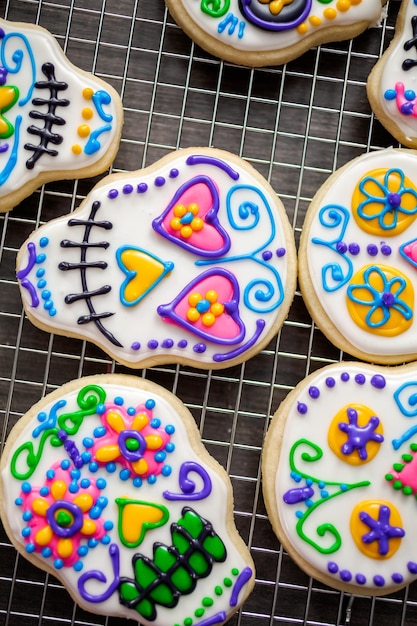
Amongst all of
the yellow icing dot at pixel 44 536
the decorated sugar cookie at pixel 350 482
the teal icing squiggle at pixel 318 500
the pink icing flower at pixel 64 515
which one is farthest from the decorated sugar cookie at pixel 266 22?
the yellow icing dot at pixel 44 536

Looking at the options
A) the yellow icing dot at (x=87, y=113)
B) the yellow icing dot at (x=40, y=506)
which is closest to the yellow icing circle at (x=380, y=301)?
the yellow icing dot at (x=87, y=113)

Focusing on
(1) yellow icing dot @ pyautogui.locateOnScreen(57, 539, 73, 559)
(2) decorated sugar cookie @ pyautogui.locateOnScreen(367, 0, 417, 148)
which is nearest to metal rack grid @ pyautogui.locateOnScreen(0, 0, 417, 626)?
(2) decorated sugar cookie @ pyautogui.locateOnScreen(367, 0, 417, 148)

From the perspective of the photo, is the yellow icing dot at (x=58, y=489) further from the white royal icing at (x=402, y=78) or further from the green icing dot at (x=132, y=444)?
the white royal icing at (x=402, y=78)

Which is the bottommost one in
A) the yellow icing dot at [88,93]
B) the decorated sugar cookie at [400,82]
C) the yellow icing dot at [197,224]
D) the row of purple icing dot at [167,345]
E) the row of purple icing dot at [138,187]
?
the row of purple icing dot at [167,345]

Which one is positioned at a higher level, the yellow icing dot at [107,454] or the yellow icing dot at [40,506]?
the yellow icing dot at [107,454]

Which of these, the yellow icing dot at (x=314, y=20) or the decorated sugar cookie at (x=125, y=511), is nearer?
the decorated sugar cookie at (x=125, y=511)

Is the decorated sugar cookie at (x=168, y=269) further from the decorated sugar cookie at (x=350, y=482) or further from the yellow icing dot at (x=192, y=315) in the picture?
the decorated sugar cookie at (x=350, y=482)
